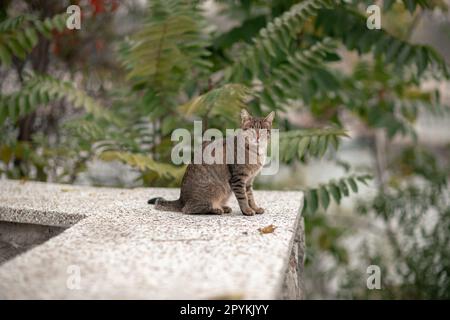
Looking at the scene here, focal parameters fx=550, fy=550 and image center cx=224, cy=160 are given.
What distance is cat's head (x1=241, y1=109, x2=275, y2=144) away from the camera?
3107 mm

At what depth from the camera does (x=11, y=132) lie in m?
5.39

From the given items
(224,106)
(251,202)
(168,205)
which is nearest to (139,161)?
(168,205)

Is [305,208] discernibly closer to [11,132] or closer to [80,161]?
[80,161]

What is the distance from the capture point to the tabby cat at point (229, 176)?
312 centimetres

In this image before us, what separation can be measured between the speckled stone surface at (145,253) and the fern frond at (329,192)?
22.4 inches

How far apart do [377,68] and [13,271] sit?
448cm

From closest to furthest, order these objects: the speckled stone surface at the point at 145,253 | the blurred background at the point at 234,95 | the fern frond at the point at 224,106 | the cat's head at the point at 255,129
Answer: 1. the speckled stone surface at the point at 145,253
2. the cat's head at the point at 255,129
3. the fern frond at the point at 224,106
4. the blurred background at the point at 234,95

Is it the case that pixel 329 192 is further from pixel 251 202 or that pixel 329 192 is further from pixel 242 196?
pixel 242 196

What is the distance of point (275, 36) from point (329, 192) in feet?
4.06

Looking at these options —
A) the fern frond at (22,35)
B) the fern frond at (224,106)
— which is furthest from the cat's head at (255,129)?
the fern frond at (22,35)

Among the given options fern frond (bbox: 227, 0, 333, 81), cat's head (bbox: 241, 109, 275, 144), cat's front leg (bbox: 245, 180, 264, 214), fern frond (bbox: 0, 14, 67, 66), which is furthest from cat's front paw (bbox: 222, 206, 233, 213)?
fern frond (bbox: 0, 14, 67, 66)

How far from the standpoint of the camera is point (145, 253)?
7.45 ft

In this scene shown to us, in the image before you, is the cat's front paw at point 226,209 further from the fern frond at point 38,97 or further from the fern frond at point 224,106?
the fern frond at point 38,97

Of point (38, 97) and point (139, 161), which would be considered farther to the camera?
point (38, 97)
